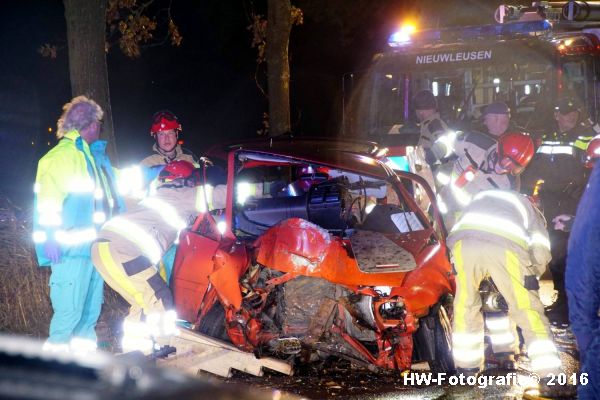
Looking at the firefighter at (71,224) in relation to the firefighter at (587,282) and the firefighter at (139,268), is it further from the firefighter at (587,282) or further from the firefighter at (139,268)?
the firefighter at (587,282)

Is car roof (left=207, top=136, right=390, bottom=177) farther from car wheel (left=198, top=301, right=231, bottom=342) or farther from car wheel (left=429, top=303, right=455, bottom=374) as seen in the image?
car wheel (left=198, top=301, right=231, bottom=342)

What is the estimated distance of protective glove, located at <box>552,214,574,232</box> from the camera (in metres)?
6.86

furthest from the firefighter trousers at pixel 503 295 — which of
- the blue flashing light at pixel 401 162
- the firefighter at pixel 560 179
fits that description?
the blue flashing light at pixel 401 162

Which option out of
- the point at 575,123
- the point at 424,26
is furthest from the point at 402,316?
the point at 424,26

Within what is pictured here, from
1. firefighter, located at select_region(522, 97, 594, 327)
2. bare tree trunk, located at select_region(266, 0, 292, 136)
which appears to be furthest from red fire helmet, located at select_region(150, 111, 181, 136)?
bare tree trunk, located at select_region(266, 0, 292, 136)

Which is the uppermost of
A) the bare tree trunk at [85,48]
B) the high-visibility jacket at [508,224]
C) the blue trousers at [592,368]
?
the bare tree trunk at [85,48]

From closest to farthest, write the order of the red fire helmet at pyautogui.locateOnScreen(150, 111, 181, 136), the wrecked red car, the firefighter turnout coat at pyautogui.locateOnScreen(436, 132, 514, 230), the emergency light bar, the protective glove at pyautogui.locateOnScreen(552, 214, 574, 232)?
the wrecked red car, the firefighter turnout coat at pyautogui.locateOnScreen(436, 132, 514, 230), the red fire helmet at pyautogui.locateOnScreen(150, 111, 181, 136), the protective glove at pyautogui.locateOnScreen(552, 214, 574, 232), the emergency light bar

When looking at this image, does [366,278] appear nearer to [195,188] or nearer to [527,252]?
[527,252]

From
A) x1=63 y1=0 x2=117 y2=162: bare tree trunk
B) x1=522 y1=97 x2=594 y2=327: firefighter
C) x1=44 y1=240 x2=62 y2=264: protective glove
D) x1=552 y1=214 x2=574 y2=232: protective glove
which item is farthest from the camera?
x1=522 y1=97 x2=594 y2=327: firefighter

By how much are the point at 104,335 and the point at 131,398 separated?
522cm

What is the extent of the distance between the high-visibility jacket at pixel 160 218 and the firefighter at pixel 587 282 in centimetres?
312

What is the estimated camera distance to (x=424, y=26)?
1219cm

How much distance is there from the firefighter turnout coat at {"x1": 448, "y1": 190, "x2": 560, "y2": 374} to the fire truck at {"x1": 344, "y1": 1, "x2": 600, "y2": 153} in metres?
3.84

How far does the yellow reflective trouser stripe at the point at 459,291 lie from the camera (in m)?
4.59
